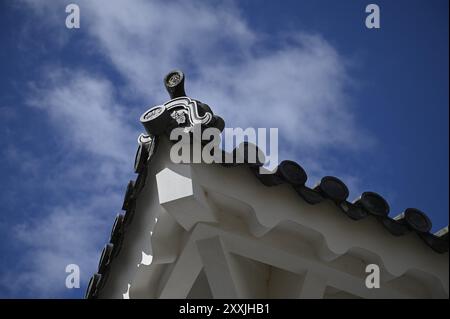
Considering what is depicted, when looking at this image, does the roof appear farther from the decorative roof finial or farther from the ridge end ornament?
the decorative roof finial

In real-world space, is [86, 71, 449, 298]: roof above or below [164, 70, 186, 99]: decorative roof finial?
below

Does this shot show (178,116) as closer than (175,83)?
Yes

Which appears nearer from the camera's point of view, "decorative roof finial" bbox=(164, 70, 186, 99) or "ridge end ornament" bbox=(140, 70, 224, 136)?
"ridge end ornament" bbox=(140, 70, 224, 136)

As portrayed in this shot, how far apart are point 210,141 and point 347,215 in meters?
0.99

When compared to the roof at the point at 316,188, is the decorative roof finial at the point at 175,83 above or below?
above

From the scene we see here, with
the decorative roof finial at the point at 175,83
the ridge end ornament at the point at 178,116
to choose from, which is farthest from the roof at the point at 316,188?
the decorative roof finial at the point at 175,83

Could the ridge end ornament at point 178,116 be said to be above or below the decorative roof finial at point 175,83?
below

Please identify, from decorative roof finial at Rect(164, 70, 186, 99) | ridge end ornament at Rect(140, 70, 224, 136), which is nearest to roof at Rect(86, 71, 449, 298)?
ridge end ornament at Rect(140, 70, 224, 136)

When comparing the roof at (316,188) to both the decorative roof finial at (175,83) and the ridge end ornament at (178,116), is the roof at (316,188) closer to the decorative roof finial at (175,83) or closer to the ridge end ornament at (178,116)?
the ridge end ornament at (178,116)

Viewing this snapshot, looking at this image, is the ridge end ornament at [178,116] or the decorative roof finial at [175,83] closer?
the ridge end ornament at [178,116]

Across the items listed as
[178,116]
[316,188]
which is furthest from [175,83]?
[316,188]

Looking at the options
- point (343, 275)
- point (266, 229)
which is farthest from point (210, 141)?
point (343, 275)

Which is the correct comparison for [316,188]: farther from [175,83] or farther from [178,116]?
[175,83]
